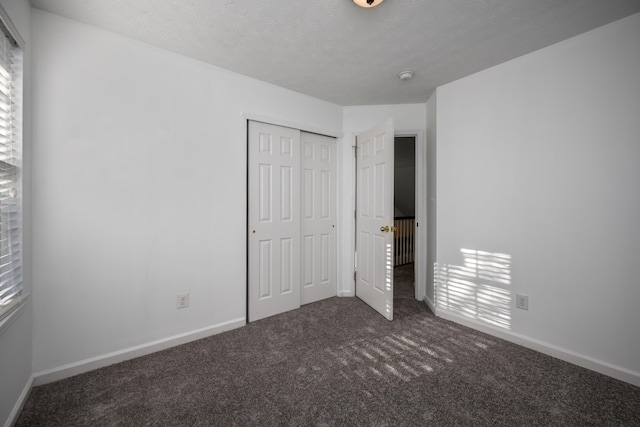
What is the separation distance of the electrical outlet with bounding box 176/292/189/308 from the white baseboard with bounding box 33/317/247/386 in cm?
25

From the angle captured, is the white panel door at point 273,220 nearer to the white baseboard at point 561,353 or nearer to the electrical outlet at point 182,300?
the electrical outlet at point 182,300

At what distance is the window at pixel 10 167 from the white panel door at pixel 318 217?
7.14 ft

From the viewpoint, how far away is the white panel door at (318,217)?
3.05m

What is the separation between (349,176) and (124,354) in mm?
2767

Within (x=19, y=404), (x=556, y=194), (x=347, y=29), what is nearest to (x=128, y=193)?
(x=19, y=404)

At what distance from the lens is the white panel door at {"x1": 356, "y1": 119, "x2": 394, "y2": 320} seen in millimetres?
2660

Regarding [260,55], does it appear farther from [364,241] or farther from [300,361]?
[300,361]

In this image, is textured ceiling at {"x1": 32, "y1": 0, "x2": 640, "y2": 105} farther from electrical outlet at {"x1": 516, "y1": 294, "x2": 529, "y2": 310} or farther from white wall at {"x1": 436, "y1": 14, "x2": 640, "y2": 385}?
electrical outlet at {"x1": 516, "y1": 294, "x2": 529, "y2": 310}

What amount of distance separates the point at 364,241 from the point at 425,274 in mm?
872

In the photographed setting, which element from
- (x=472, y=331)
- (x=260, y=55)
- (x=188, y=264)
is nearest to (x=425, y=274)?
(x=472, y=331)

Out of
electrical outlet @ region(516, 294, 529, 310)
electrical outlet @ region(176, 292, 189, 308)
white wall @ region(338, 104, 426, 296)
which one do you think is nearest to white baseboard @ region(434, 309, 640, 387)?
electrical outlet @ region(516, 294, 529, 310)

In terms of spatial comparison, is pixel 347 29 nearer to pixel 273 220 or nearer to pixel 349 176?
pixel 349 176

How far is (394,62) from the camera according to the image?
227 centimetres

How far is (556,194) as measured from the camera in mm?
2031
